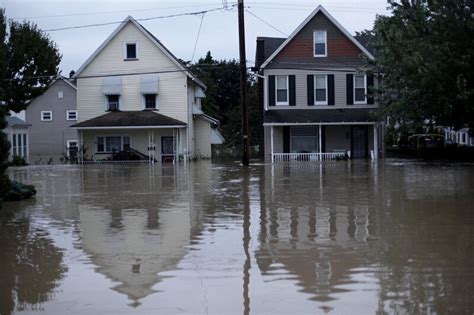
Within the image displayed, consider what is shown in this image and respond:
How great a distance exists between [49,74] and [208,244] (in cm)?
3622

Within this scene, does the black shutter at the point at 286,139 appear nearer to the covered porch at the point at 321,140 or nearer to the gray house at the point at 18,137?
the covered porch at the point at 321,140

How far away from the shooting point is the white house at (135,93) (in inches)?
1884

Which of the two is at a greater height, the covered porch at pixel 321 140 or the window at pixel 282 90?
the window at pixel 282 90

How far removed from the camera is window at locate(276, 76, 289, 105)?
43844 mm

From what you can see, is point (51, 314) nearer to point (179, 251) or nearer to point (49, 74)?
point (179, 251)

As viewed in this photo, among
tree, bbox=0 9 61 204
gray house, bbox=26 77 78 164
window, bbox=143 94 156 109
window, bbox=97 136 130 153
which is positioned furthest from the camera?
gray house, bbox=26 77 78 164

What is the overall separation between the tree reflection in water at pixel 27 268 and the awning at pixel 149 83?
116ft

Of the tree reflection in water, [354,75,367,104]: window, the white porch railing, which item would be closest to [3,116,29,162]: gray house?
the white porch railing

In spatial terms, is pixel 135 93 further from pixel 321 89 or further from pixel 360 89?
pixel 360 89

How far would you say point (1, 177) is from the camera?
15820 mm

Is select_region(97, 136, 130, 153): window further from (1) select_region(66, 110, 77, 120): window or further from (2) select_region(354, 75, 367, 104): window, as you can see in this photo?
(2) select_region(354, 75, 367, 104): window

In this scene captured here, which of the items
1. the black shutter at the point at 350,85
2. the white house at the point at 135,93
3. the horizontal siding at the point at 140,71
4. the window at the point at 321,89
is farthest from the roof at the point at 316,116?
the horizontal siding at the point at 140,71

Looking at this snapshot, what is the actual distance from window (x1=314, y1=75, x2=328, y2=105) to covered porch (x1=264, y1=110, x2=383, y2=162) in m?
0.78

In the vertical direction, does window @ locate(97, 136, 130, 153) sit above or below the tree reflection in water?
above
